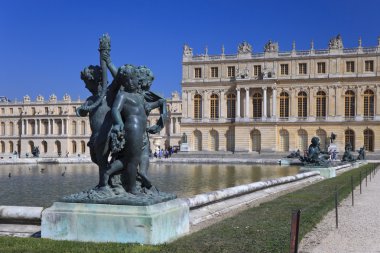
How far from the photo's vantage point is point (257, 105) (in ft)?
196

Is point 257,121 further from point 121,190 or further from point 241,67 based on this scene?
point 121,190

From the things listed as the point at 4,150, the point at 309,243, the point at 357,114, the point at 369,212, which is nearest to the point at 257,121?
the point at 357,114

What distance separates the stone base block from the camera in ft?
21.4

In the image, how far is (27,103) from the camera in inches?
3994

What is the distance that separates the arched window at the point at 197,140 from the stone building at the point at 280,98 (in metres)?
0.12

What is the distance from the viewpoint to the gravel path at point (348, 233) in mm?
7109

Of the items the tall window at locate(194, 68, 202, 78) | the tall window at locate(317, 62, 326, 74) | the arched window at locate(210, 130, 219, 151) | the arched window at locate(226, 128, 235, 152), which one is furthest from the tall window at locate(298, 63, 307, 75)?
the arched window at locate(210, 130, 219, 151)

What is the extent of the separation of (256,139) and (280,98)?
5.38 metres

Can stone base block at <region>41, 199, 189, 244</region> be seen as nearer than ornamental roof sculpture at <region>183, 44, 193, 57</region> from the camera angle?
Yes

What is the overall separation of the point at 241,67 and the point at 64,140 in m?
48.4

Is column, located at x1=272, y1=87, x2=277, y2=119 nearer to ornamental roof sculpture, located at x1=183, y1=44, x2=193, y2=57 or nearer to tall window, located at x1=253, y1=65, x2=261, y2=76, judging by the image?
tall window, located at x1=253, y1=65, x2=261, y2=76

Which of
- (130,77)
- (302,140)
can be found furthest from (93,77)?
(302,140)

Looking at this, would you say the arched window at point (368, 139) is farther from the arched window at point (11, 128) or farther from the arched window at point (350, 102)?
the arched window at point (11, 128)

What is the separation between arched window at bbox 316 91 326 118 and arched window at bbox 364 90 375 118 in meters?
4.33
